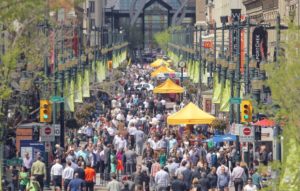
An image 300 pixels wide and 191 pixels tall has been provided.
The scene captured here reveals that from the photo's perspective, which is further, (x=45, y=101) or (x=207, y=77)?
(x=207, y=77)

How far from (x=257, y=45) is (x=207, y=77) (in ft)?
59.2

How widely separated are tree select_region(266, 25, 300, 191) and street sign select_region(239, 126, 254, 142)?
1267 cm

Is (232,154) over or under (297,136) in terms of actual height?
under

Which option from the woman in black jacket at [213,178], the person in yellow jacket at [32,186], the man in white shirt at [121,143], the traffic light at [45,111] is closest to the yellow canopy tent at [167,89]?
the man in white shirt at [121,143]

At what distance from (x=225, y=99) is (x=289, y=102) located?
22.7 meters

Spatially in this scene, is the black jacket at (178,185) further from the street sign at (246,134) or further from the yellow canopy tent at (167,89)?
the yellow canopy tent at (167,89)

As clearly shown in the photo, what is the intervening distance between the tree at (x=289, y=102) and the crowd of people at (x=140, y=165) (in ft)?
23.9

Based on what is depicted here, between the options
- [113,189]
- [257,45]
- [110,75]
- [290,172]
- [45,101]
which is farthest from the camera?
[110,75]

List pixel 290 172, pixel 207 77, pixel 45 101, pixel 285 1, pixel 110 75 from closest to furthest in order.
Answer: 1. pixel 290 172
2. pixel 45 101
3. pixel 207 77
4. pixel 285 1
5. pixel 110 75

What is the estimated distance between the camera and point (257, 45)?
52594 millimetres

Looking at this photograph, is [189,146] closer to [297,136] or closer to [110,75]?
[297,136]

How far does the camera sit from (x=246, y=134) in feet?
121

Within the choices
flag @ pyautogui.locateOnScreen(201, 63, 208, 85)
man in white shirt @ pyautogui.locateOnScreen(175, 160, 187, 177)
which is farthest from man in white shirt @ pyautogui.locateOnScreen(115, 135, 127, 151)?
flag @ pyautogui.locateOnScreen(201, 63, 208, 85)

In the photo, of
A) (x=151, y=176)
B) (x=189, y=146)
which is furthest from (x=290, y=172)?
(x=189, y=146)
